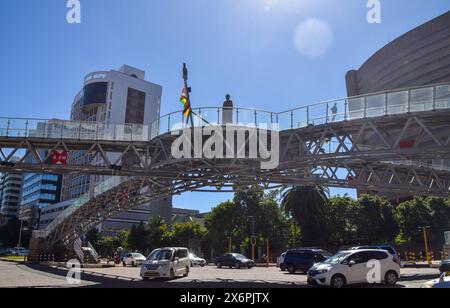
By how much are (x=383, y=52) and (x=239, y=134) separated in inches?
3805

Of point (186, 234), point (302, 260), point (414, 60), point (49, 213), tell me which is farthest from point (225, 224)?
point (49, 213)

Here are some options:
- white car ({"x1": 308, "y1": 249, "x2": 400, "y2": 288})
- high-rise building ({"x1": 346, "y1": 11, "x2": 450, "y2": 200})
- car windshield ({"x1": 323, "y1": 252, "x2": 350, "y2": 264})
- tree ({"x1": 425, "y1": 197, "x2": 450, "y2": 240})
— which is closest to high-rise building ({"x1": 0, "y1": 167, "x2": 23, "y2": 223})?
high-rise building ({"x1": 346, "y1": 11, "x2": 450, "y2": 200})

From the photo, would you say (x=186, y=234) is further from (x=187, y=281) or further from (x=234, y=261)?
(x=187, y=281)

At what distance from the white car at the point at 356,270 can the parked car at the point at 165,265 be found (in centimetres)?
780

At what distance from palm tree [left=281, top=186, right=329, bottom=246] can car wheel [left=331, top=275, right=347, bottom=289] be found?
30.6 meters

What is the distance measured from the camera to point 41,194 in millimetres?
141500

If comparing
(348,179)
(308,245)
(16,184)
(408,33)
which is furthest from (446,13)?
(16,184)

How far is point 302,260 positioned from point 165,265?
9962 millimetres

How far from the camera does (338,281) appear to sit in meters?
16.9

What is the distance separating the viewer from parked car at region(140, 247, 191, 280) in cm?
2159

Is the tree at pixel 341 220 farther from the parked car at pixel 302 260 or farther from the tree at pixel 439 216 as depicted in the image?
the parked car at pixel 302 260

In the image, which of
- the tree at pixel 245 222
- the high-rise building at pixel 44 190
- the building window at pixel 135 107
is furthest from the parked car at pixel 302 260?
the high-rise building at pixel 44 190

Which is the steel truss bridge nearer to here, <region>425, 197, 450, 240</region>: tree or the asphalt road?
the asphalt road

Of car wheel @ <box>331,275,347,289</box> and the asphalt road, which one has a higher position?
car wheel @ <box>331,275,347,289</box>
